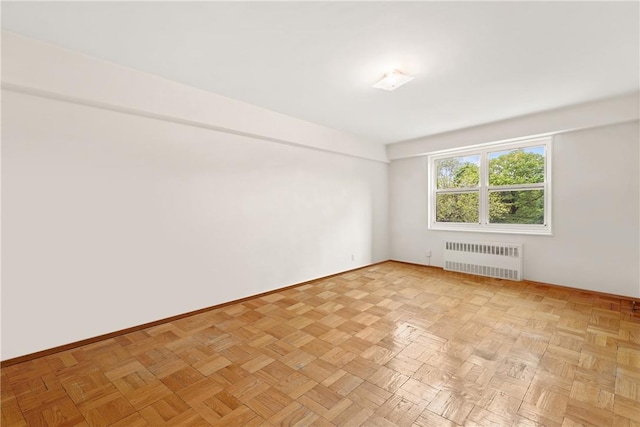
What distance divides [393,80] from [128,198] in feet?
9.31

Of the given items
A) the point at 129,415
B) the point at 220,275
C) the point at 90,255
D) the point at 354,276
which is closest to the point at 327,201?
the point at 354,276

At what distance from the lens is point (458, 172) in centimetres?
515

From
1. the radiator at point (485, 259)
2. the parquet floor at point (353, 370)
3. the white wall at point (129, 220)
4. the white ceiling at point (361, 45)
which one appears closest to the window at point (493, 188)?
the radiator at point (485, 259)

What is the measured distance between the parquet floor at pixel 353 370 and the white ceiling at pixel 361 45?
8.22 feet

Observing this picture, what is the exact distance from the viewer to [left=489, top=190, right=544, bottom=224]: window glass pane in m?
4.27

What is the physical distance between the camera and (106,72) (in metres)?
2.49

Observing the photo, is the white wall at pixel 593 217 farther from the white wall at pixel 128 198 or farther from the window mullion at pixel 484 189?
the white wall at pixel 128 198

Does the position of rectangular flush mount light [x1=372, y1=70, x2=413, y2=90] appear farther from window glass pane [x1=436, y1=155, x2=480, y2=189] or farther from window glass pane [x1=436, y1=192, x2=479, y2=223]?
window glass pane [x1=436, y1=192, x2=479, y2=223]

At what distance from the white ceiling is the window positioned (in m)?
1.11

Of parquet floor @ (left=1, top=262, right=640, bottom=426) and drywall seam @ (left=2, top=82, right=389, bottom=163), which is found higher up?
drywall seam @ (left=2, top=82, right=389, bottom=163)

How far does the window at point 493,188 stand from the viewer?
4250 mm

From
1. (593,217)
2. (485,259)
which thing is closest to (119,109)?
(485,259)

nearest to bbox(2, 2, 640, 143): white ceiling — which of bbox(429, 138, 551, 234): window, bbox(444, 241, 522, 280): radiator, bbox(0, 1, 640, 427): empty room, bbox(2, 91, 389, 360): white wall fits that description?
bbox(0, 1, 640, 427): empty room

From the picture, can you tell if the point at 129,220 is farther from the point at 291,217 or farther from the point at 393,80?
the point at 393,80
